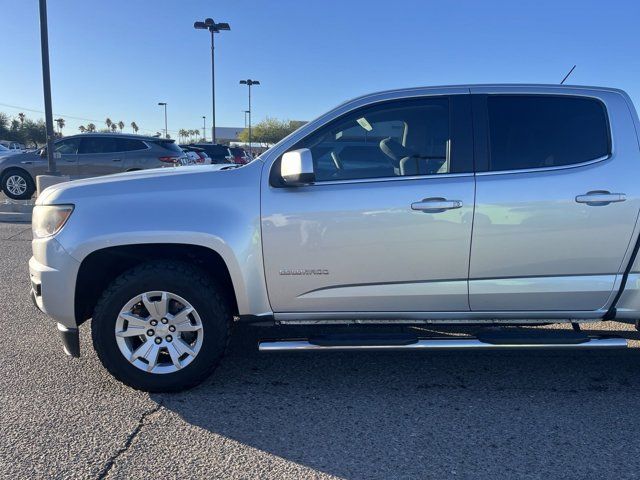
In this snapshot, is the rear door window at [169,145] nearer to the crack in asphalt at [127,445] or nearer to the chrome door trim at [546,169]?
the crack in asphalt at [127,445]

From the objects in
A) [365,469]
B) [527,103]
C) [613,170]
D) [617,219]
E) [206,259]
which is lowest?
[365,469]

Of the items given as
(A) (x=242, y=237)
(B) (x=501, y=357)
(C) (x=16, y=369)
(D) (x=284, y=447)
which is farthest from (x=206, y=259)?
(B) (x=501, y=357)

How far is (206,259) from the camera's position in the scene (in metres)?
3.54

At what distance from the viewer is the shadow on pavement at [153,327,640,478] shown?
270 centimetres

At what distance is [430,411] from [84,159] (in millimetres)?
11388

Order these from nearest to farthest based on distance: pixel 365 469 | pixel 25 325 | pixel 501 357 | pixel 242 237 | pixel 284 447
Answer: pixel 365 469
pixel 284 447
pixel 242 237
pixel 501 357
pixel 25 325

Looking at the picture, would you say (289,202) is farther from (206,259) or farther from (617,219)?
Answer: (617,219)

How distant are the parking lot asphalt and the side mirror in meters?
1.40

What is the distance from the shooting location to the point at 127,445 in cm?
280

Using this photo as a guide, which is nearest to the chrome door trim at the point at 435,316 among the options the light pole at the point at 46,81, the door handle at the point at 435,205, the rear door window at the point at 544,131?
the door handle at the point at 435,205

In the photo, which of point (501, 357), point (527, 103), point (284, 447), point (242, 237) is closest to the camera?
point (284, 447)

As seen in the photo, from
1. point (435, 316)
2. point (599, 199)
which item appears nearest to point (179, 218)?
point (435, 316)

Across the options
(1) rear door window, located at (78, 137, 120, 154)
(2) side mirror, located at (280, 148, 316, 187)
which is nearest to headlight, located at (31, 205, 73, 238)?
(2) side mirror, located at (280, 148, 316, 187)

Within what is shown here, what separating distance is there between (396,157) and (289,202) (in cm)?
78
